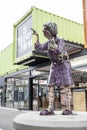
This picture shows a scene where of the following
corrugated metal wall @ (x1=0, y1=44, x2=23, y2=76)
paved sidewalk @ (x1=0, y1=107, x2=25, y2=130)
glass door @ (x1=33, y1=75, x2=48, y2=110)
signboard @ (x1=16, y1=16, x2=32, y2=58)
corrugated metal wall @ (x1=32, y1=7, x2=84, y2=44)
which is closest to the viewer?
paved sidewalk @ (x1=0, y1=107, x2=25, y2=130)

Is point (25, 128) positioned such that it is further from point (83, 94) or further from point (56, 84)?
point (83, 94)

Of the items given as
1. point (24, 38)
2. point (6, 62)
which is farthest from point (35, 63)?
point (6, 62)

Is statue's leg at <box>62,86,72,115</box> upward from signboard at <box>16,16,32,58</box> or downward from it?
downward

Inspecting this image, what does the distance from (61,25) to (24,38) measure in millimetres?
2142

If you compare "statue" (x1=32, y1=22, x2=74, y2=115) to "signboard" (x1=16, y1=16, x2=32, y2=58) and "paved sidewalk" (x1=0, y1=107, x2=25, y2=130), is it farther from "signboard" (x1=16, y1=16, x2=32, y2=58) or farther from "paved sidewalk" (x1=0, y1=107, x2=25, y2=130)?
"signboard" (x1=16, y1=16, x2=32, y2=58)

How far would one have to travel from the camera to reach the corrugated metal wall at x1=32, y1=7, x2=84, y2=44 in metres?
13.5

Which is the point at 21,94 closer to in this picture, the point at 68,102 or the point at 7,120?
the point at 7,120

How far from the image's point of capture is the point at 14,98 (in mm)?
19438

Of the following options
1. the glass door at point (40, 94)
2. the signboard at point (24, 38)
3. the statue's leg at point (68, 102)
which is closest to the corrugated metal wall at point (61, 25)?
the signboard at point (24, 38)

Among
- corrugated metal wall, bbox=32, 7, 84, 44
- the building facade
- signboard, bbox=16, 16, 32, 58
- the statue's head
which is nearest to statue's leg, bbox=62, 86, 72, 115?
the statue's head

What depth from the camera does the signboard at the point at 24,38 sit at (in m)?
13.7

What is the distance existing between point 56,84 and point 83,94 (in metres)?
7.65

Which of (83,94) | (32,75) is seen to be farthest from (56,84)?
(32,75)

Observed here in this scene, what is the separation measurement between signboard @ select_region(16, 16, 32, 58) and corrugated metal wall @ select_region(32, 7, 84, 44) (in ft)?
1.51
